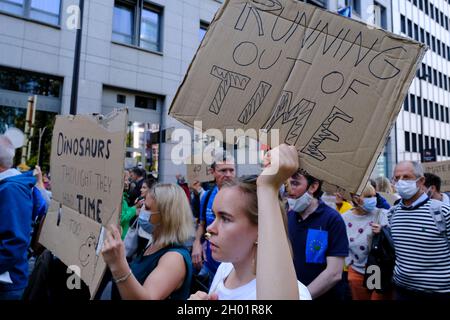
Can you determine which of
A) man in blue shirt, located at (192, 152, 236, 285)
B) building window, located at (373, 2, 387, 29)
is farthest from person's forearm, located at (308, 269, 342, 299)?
building window, located at (373, 2, 387, 29)

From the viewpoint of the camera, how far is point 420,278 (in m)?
2.95

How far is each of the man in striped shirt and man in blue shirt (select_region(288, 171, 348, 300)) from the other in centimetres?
63

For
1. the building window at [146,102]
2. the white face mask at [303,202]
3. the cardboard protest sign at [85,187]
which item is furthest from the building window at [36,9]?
the white face mask at [303,202]

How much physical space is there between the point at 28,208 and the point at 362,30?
2488 millimetres

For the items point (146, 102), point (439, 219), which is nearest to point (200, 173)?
point (439, 219)

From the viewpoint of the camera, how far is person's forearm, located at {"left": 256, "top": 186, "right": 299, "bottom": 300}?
1.07m

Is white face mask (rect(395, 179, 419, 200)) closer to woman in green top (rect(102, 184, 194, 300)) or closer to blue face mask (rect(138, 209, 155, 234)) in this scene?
woman in green top (rect(102, 184, 194, 300))

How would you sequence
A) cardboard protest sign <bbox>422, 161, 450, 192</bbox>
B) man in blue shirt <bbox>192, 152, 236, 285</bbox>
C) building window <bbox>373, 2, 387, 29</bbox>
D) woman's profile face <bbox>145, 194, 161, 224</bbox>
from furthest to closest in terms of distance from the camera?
building window <bbox>373, 2, 387, 29</bbox>
cardboard protest sign <bbox>422, 161, 450, 192</bbox>
man in blue shirt <bbox>192, 152, 236, 285</bbox>
woman's profile face <bbox>145, 194, 161, 224</bbox>

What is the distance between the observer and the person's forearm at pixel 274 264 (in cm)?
107

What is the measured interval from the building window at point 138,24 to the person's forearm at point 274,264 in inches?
501

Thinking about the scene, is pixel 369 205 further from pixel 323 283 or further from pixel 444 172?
pixel 444 172

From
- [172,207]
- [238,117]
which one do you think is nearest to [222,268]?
[238,117]

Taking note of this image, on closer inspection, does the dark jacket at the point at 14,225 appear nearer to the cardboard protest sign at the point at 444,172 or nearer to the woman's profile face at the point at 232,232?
the woman's profile face at the point at 232,232
